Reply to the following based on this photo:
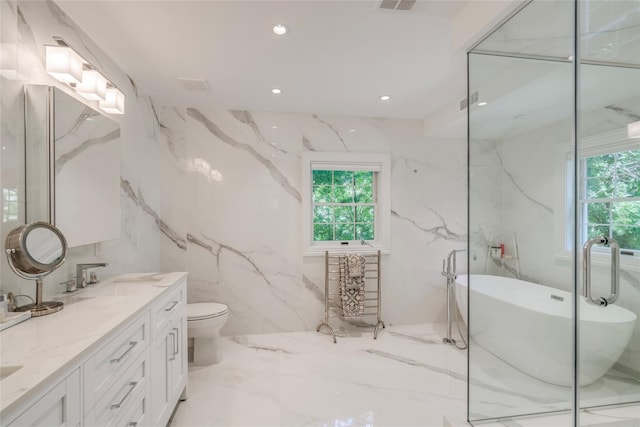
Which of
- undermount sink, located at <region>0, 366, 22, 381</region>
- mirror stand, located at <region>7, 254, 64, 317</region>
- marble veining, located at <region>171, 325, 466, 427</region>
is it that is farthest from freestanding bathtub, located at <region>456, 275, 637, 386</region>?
mirror stand, located at <region>7, 254, 64, 317</region>

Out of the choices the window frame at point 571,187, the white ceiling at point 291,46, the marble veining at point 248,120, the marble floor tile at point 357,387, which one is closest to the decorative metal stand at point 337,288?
the marble floor tile at point 357,387

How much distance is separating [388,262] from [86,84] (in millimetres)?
3021

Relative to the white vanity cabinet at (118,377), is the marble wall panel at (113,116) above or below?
above

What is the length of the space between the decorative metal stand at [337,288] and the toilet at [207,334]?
1.09 meters

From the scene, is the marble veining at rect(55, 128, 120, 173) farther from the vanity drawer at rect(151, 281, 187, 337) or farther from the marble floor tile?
the marble floor tile

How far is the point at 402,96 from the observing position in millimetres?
2904

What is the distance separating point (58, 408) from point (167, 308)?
0.95m

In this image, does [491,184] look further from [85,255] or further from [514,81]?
[85,255]

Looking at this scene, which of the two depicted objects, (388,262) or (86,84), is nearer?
(86,84)

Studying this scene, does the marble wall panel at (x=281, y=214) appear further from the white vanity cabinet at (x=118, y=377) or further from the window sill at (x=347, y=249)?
the white vanity cabinet at (x=118, y=377)

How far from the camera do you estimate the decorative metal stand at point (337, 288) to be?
10.7 feet

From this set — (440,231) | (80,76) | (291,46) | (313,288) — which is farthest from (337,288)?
(80,76)

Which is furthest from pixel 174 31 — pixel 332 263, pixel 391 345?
pixel 391 345

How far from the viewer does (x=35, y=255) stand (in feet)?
4.39
